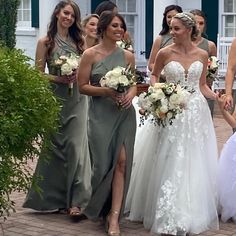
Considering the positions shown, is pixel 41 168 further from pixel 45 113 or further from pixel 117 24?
pixel 45 113

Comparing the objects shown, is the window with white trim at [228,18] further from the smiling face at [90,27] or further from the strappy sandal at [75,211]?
the strappy sandal at [75,211]

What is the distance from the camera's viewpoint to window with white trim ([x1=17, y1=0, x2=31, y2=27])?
21.6 metres

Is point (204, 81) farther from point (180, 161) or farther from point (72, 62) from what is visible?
point (72, 62)

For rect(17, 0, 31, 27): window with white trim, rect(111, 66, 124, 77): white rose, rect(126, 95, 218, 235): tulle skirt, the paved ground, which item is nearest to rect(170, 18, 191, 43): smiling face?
rect(126, 95, 218, 235): tulle skirt

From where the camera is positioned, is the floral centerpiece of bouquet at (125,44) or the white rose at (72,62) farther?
the floral centerpiece of bouquet at (125,44)

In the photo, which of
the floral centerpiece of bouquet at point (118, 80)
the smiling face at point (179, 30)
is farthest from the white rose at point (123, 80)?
the smiling face at point (179, 30)

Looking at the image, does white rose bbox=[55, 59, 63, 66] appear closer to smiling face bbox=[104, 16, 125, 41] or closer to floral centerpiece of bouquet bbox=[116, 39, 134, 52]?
smiling face bbox=[104, 16, 125, 41]

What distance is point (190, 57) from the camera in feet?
23.9

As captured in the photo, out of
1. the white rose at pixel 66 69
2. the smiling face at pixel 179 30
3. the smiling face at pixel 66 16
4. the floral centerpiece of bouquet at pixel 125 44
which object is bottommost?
the white rose at pixel 66 69

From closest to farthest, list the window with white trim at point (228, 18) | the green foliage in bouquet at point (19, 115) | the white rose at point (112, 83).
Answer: the green foliage in bouquet at point (19, 115) → the white rose at point (112, 83) → the window with white trim at point (228, 18)

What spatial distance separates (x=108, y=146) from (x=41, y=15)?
13272 millimetres

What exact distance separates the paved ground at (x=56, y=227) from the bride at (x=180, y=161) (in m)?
0.13

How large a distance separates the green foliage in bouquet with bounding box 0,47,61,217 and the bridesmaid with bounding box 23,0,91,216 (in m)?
1.93

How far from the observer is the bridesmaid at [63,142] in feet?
25.4
